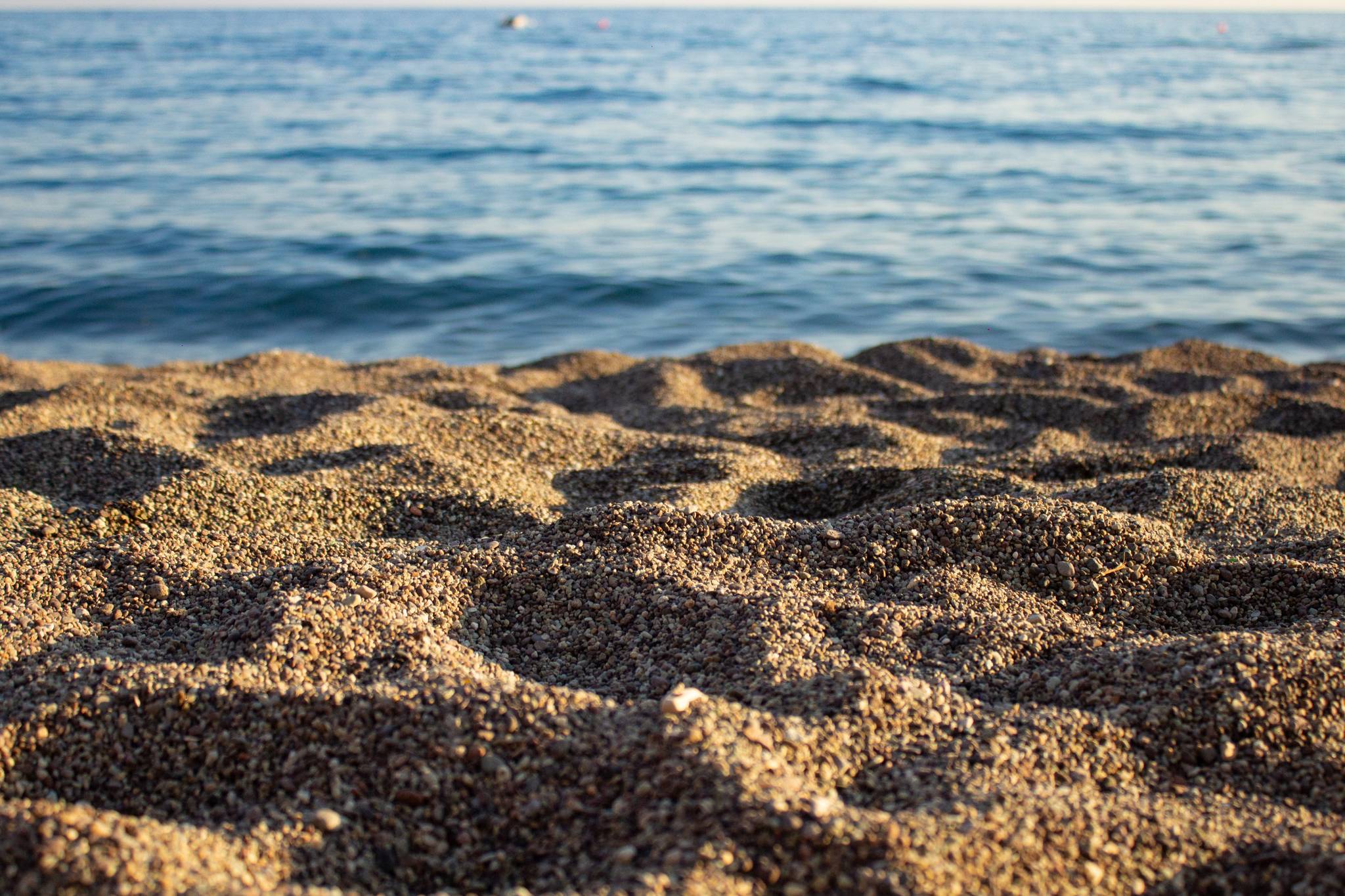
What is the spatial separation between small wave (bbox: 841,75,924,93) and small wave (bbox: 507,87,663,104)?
5651 millimetres

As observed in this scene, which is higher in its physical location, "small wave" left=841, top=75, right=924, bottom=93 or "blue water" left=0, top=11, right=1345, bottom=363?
"small wave" left=841, top=75, right=924, bottom=93

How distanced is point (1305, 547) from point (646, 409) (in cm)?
305

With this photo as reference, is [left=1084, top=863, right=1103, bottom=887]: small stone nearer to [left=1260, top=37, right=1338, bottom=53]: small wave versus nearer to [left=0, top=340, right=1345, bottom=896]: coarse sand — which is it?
[left=0, top=340, right=1345, bottom=896]: coarse sand

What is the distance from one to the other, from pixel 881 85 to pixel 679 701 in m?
28.9

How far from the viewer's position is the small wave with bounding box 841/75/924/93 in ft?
90.0

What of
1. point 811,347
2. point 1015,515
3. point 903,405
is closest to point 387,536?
point 1015,515

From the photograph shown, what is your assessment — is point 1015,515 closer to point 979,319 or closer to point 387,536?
point 387,536

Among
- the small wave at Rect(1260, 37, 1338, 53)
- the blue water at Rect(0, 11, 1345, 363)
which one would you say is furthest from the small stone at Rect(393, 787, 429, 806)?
the small wave at Rect(1260, 37, 1338, 53)

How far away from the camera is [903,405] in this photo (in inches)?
213

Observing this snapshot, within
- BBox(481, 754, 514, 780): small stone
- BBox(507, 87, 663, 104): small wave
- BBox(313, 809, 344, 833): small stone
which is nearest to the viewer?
BBox(313, 809, 344, 833): small stone

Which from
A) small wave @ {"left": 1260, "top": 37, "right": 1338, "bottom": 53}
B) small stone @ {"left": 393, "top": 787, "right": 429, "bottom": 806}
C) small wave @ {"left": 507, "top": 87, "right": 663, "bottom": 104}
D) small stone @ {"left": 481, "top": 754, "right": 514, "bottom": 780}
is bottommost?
small stone @ {"left": 393, "top": 787, "right": 429, "bottom": 806}

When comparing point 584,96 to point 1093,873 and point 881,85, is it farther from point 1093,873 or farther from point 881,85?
point 1093,873

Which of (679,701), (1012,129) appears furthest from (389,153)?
(679,701)

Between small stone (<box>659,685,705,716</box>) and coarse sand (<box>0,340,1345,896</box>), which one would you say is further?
small stone (<box>659,685,705,716</box>)
